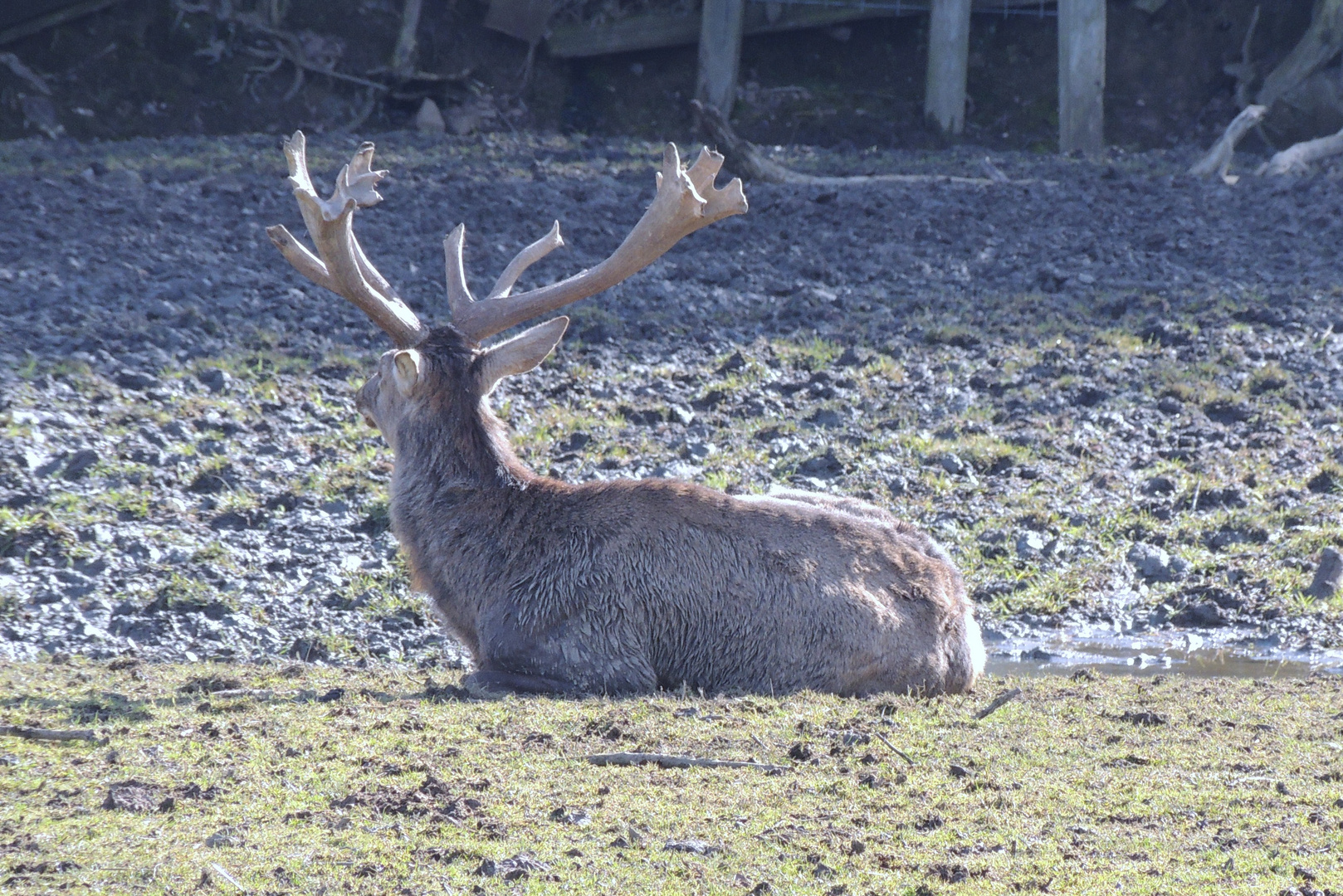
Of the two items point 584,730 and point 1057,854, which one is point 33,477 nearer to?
point 584,730

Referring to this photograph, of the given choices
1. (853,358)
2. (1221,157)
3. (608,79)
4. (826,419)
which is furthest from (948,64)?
(826,419)

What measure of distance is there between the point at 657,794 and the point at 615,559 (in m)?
2.04

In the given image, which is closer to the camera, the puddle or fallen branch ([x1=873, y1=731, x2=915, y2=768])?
fallen branch ([x1=873, y1=731, x2=915, y2=768])

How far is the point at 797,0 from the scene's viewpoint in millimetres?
17984

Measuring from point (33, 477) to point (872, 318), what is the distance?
6.22 meters

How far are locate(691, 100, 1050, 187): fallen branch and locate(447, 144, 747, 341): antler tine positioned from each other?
7.03 m

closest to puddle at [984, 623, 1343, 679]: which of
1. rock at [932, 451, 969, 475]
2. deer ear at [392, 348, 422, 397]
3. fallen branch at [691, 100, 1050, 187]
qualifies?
rock at [932, 451, 969, 475]

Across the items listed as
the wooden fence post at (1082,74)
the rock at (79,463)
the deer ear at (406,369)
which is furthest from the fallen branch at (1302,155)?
the rock at (79,463)

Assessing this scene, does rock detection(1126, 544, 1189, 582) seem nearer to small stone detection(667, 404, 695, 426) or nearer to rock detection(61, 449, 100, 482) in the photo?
small stone detection(667, 404, 695, 426)

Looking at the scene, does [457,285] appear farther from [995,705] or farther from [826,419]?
[826,419]

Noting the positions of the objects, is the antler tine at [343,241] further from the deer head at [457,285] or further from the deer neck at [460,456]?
the deer neck at [460,456]

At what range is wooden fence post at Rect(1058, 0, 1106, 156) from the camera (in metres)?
16.5

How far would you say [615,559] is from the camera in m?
6.95

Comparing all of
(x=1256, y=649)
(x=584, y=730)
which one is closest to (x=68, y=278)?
(x=584, y=730)
